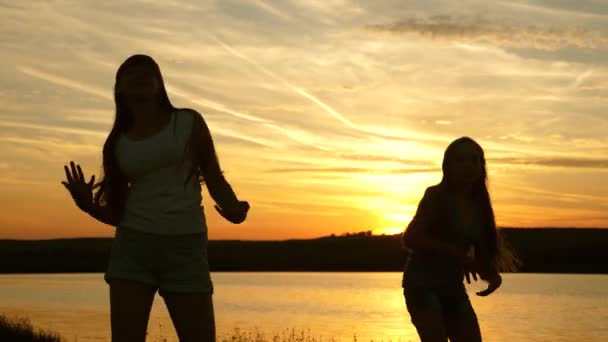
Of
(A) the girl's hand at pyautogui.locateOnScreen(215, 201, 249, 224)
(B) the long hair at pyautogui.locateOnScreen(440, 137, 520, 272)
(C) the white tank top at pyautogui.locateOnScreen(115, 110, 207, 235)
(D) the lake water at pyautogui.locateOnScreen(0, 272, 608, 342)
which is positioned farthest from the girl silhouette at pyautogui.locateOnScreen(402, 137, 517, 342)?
(D) the lake water at pyautogui.locateOnScreen(0, 272, 608, 342)

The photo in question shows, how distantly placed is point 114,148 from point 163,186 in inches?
17.2

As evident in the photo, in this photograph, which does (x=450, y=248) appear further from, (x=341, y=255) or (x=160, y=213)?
(x=341, y=255)

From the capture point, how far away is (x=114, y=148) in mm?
5414

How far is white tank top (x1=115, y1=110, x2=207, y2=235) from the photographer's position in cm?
515

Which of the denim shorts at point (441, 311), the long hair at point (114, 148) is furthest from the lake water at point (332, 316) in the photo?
the long hair at point (114, 148)

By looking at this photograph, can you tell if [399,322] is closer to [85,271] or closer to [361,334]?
[361,334]

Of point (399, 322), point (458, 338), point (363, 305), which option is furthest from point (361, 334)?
point (458, 338)

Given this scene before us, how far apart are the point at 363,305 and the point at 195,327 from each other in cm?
4854

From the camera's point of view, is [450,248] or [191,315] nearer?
[191,315]

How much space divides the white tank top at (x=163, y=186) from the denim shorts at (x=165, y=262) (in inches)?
1.8

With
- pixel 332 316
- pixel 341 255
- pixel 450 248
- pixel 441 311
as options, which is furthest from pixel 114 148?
pixel 341 255

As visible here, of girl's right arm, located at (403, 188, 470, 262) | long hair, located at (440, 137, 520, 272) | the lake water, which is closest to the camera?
girl's right arm, located at (403, 188, 470, 262)

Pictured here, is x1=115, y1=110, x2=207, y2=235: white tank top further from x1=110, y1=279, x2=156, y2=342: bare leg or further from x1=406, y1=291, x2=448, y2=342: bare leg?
x1=406, y1=291, x2=448, y2=342: bare leg

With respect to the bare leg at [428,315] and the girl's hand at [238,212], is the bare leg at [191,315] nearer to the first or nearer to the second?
the girl's hand at [238,212]
